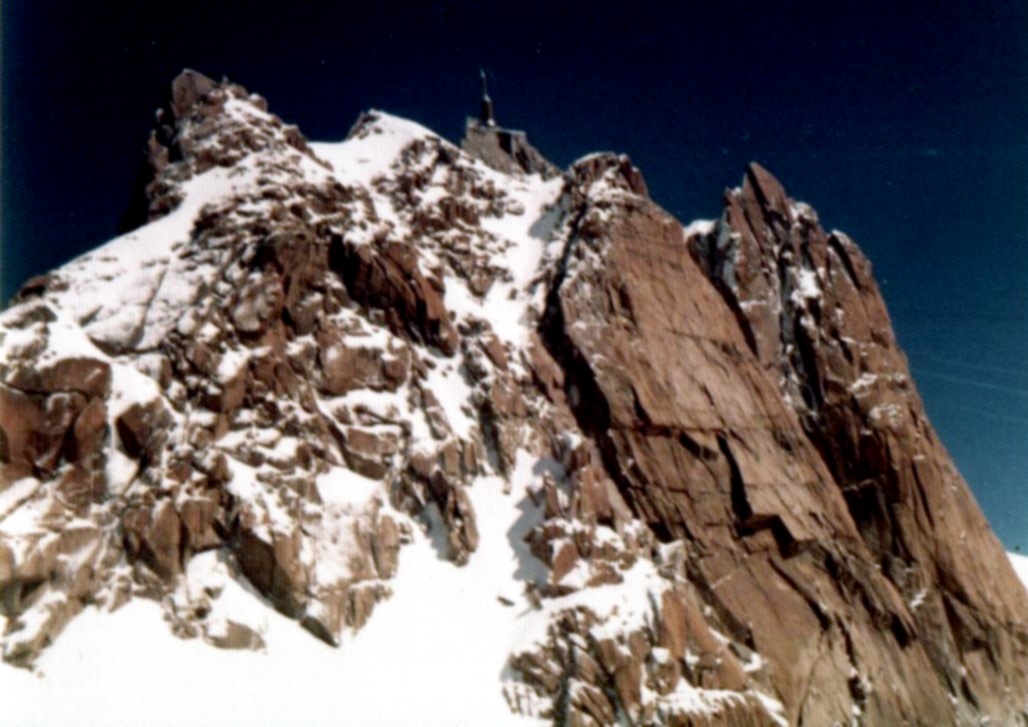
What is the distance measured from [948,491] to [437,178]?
146 feet

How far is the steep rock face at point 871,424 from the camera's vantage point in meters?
48.3

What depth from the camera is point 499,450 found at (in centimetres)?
4406

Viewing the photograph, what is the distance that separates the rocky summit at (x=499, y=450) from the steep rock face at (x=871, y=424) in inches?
8.7

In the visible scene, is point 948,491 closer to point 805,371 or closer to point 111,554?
point 805,371

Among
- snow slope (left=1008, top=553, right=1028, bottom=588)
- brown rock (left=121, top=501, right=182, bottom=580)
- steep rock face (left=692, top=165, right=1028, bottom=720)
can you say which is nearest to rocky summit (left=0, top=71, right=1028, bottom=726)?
brown rock (left=121, top=501, right=182, bottom=580)

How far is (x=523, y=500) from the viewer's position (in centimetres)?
4228

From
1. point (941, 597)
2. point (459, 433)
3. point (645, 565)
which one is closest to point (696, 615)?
point (645, 565)

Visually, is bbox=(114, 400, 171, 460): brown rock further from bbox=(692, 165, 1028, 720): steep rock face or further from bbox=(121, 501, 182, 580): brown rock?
bbox=(692, 165, 1028, 720): steep rock face

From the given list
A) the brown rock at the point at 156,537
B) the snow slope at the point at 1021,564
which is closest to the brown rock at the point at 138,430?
the brown rock at the point at 156,537

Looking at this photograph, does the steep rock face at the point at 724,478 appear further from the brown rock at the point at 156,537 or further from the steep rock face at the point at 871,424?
the brown rock at the point at 156,537

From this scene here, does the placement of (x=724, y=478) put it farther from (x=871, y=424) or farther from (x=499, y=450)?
(x=871, y=424)

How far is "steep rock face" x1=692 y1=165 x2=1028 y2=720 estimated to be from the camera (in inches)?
1903

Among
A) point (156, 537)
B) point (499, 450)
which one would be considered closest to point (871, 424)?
point (499, 450)

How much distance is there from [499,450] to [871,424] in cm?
2740
